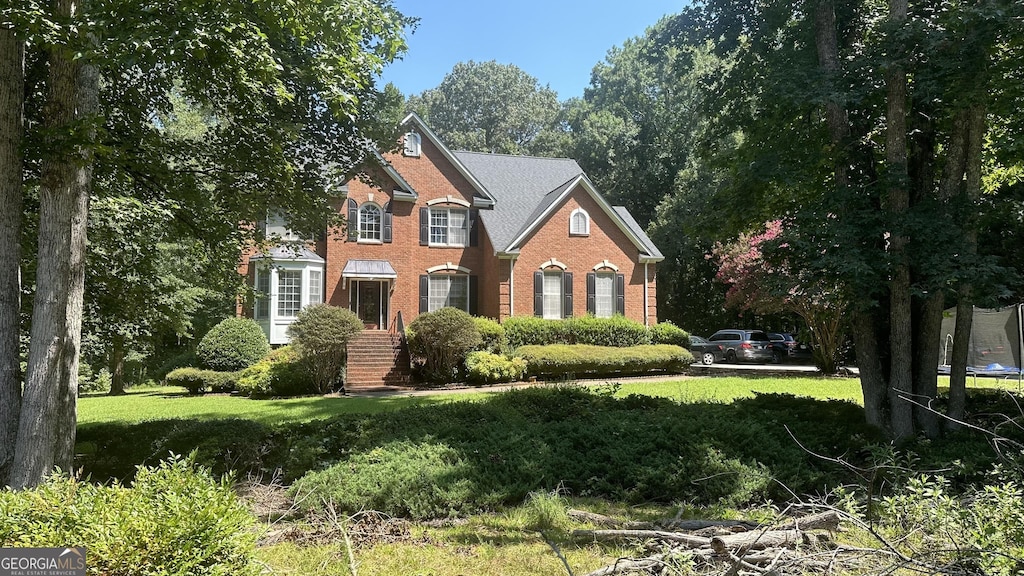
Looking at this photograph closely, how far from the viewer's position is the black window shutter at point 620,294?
23.5m

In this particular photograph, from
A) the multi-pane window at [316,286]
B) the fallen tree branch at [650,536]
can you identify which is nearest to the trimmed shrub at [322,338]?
the multi-pane window at [316,286]

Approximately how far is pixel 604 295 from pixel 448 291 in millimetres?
6075

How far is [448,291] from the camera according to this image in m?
23.4

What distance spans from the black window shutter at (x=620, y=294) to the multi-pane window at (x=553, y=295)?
2.34 meters

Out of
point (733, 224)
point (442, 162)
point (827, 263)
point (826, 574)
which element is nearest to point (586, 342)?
point (442, 162)

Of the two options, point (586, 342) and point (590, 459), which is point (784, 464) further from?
point (586, 342)

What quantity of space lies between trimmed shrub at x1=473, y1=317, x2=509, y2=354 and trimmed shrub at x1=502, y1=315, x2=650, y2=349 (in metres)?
0.66

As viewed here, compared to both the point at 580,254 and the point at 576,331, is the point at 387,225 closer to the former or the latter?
the point at 580,254

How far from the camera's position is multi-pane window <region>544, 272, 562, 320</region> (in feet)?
74.5

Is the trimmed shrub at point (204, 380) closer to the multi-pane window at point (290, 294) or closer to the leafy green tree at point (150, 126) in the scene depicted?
the multi-pane window at point (290, 294)

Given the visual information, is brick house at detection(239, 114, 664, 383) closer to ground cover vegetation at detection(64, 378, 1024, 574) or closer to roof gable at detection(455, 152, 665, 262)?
roof gable at detection(455, 152, 665, 262)

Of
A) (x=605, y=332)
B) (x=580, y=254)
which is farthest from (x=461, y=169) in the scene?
(x=605, y=332)

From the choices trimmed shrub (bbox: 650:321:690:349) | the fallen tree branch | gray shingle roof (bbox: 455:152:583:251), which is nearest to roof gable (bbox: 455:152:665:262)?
gray shingle roof (bbox: 455:152:583:251)

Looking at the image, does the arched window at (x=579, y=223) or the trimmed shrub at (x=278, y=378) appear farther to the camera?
the arched window at (x=579, y=223)
